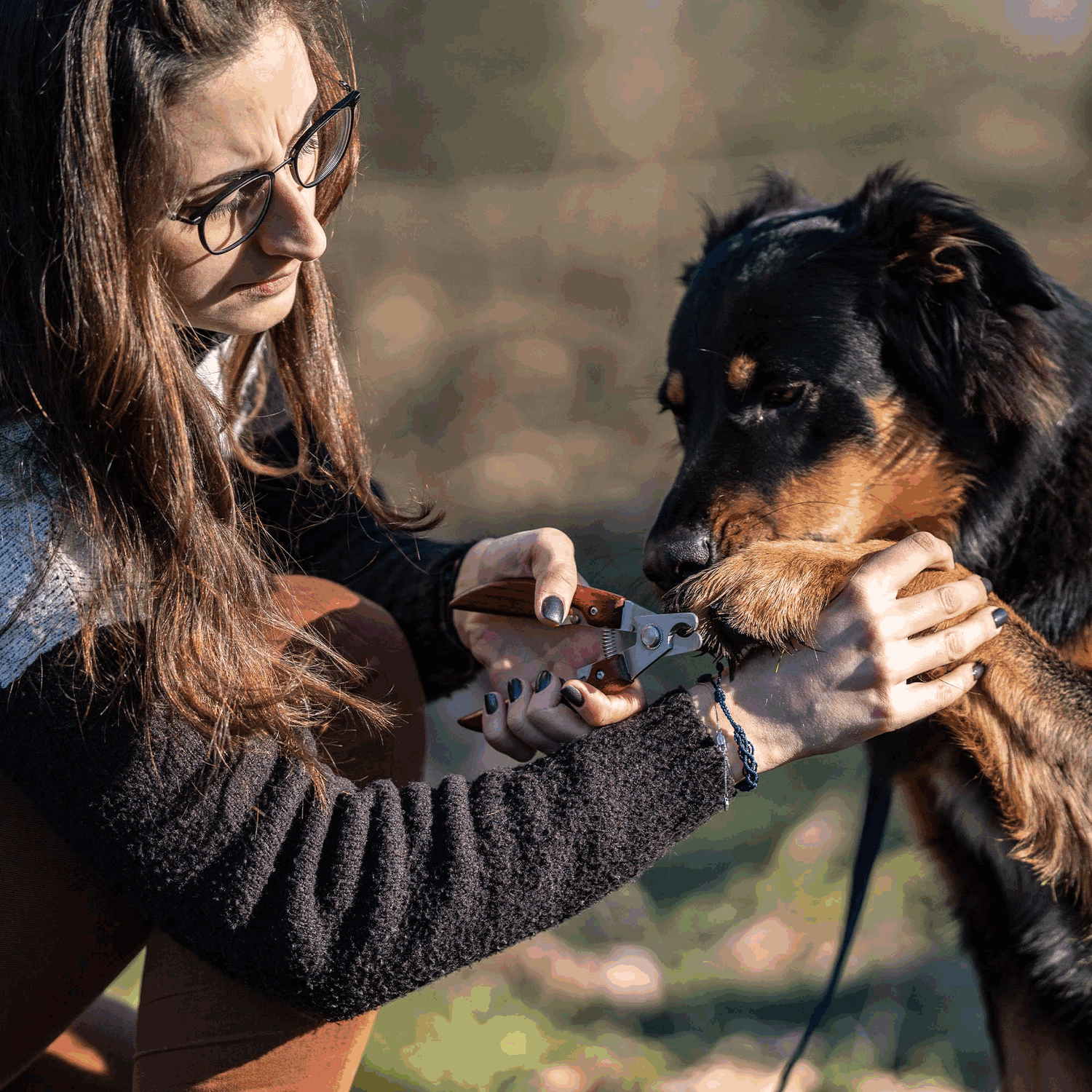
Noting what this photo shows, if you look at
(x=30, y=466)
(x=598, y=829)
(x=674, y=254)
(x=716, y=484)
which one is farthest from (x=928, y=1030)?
(x=674, y=254)

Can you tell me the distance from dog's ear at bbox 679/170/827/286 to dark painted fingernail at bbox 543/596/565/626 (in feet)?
3.45

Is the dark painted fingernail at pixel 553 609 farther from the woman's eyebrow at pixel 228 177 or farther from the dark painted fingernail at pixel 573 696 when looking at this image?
the woman's eyebrow at pixel 228 177

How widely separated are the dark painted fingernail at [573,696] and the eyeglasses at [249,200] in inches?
26.4

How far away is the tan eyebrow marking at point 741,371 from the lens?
1693mm

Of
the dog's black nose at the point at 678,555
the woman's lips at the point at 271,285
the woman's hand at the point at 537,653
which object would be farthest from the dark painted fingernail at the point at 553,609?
the woman's lips at the point at 271,285

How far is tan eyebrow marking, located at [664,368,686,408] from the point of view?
6.15 ft

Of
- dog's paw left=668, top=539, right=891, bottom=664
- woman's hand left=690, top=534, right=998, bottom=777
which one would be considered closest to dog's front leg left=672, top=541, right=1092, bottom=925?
dog's paw left=668, top=539, right=891, bottom=664

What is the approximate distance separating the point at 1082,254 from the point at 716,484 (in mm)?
2645

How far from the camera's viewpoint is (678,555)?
1.54 m

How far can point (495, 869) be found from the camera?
1014 millimetres

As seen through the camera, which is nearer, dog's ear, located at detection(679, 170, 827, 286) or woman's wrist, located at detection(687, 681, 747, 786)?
woman's wrist, located at detection(687, 681, 747, 786)

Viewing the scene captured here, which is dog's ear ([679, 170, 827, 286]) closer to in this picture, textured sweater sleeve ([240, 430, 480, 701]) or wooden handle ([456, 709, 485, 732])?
textured sweater sleeve ([240, 430, 480, 701])

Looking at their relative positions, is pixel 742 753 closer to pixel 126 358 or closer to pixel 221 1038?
pixel 221 1038

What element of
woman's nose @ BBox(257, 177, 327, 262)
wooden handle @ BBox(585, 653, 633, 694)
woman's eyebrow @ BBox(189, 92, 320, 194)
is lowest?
wooden handle @ BBox(585, 653, 633, 694)
